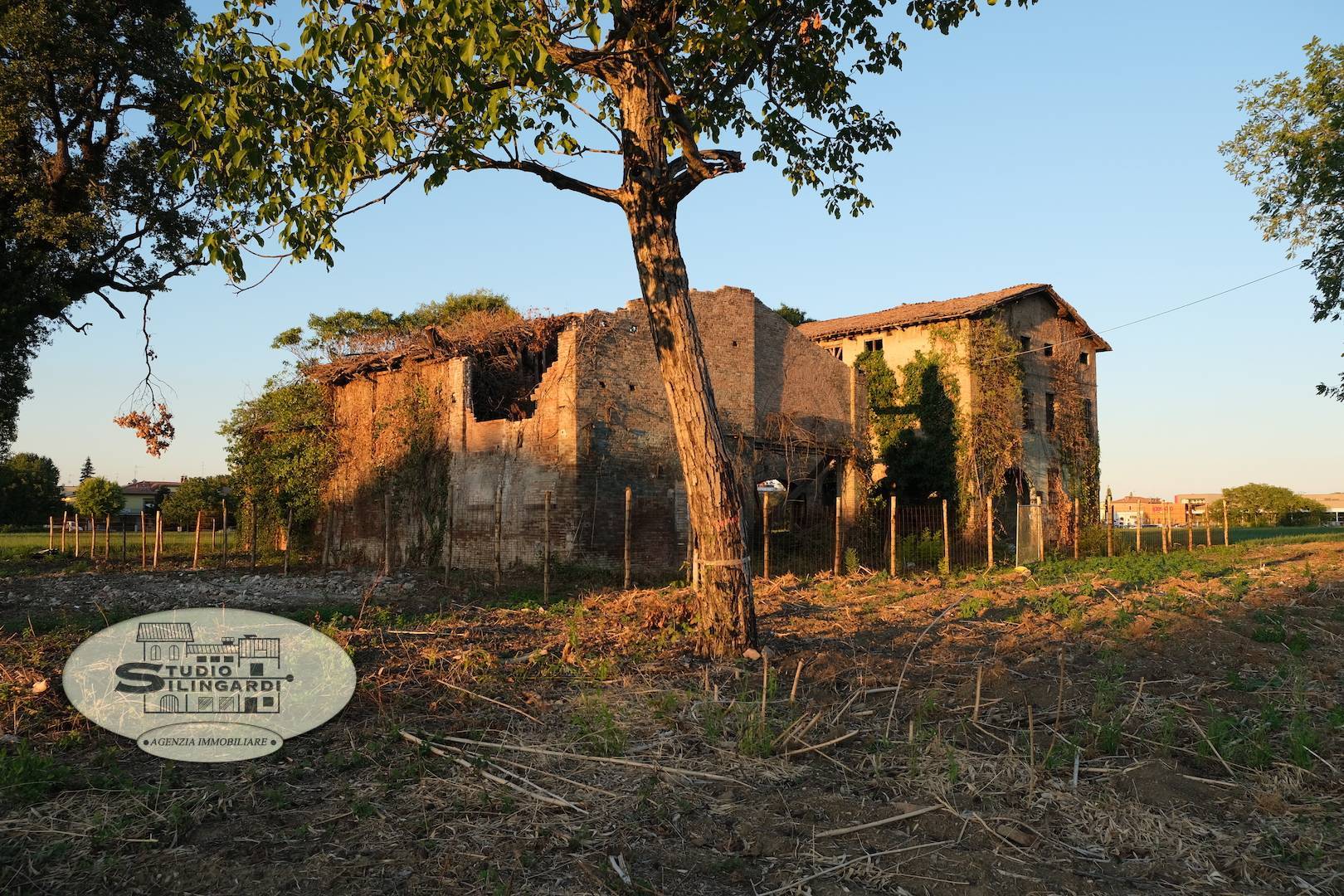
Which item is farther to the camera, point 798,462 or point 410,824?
point 798,462

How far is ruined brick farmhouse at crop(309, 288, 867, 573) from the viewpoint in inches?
649

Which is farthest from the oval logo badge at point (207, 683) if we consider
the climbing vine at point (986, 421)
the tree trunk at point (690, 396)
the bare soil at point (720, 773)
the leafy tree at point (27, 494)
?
the leafy tree at point (27, 494)

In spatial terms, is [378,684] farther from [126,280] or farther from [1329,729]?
[126,280]

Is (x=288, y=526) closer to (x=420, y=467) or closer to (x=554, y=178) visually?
(x=420, y=467)

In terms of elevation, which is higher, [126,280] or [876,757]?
[126,280]

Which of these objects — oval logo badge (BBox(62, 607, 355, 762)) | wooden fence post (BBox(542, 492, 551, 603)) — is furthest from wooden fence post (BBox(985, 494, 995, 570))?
oval logo badge (BBox(62, 607, 355, 762))

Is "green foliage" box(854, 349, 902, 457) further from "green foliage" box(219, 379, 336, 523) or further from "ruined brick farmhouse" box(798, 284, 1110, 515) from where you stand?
"green foliage" box(219, 379, 336, 523)

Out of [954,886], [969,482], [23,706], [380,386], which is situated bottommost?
[954,886]

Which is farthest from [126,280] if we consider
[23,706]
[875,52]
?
[875,52]

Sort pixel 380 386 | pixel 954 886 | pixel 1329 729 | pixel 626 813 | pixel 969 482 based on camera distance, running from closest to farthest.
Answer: pixel 954 886, pixel 626 813, pixel 1329 729, pixel 380 386, pixel 969 482

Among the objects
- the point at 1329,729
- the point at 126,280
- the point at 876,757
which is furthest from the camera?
the point at 126,280

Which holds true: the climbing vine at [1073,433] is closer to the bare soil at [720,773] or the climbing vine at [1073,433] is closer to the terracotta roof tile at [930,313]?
the terracotta roof tile at [930,313]

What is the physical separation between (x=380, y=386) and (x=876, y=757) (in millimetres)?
17518

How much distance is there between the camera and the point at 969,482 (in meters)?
24.7
